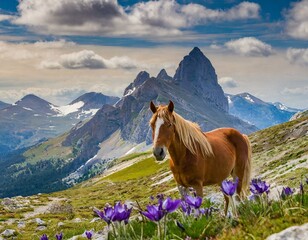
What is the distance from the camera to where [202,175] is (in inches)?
445

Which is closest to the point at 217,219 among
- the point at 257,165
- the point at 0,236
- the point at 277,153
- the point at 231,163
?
the point at 231,163

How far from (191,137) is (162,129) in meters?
1.88

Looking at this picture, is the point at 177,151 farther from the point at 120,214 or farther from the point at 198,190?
the point at 120,214

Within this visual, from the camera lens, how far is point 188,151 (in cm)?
1127

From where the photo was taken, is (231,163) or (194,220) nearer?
(194,220)

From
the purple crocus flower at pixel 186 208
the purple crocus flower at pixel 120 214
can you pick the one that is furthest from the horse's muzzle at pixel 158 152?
the purple crocus flower at pixel 120 214

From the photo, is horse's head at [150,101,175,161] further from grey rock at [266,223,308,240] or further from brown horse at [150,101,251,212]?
grey rock at [266,223,308,240]

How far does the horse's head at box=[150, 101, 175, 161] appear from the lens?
31.0ft

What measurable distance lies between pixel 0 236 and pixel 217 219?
2978cm

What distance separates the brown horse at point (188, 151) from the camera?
10.0m

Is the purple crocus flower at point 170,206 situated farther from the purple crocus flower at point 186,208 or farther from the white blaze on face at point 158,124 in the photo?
the white blaze on face at point 158,124

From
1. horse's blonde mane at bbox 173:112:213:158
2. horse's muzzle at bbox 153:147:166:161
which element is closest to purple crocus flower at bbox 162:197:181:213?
horse's muzzle at bbox 153:147:166:161

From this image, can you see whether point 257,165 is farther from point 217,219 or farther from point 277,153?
point 217,219

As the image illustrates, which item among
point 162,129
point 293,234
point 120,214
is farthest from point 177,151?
point 293,234
